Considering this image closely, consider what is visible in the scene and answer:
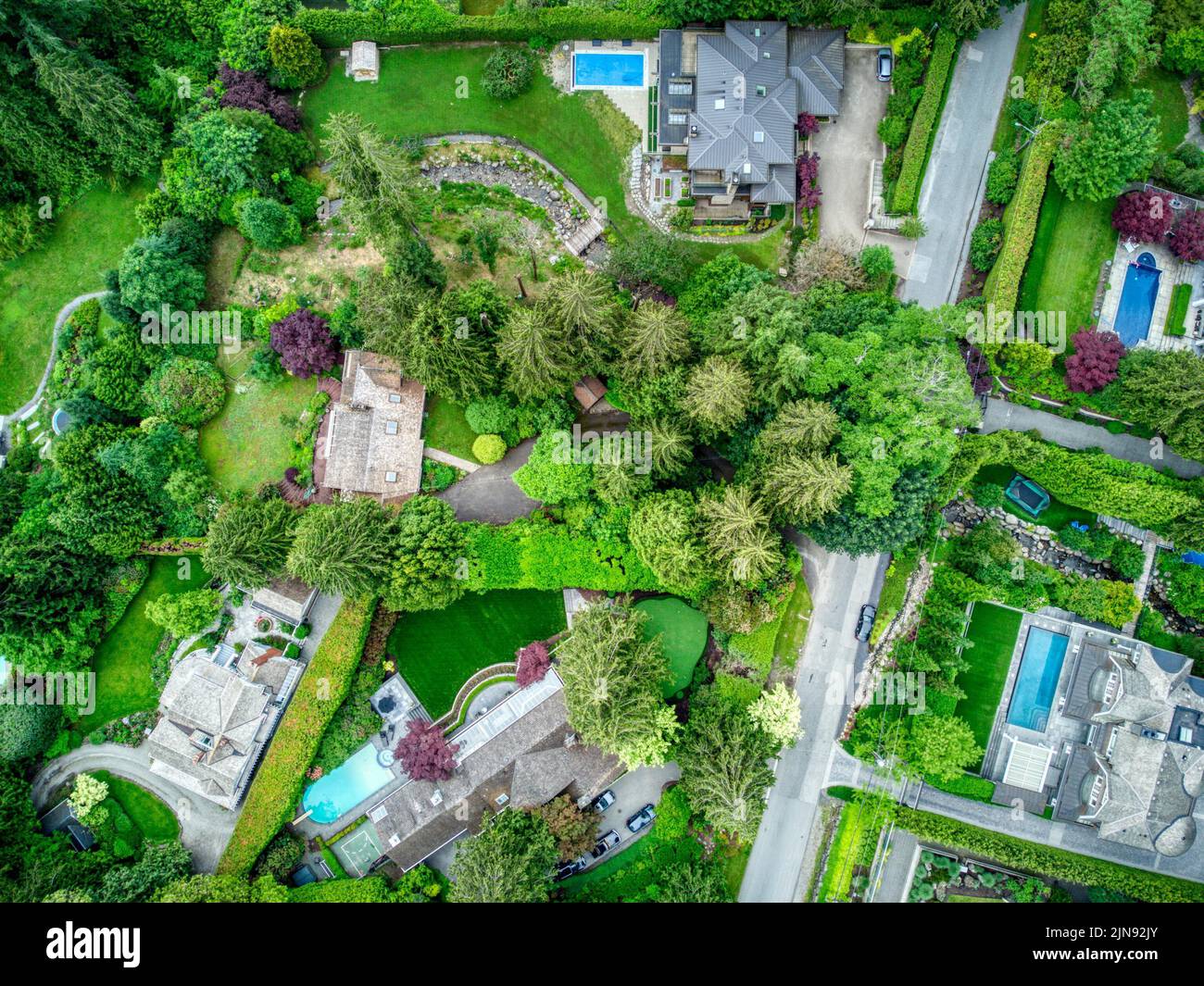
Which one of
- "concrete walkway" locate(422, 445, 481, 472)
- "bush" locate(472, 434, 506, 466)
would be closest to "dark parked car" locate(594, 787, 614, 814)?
"bush" locate(472, 434, 506, 466)

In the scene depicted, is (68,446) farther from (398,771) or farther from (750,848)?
(750,848)

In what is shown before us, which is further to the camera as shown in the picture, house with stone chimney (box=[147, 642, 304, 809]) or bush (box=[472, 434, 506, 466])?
bush (box=[472, 434, 506, 466])

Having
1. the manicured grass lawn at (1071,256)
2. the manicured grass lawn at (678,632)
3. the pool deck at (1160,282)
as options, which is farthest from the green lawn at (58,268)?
the pool deck at (1160,282)

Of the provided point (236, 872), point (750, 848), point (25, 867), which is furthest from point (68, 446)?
point (750, 848)

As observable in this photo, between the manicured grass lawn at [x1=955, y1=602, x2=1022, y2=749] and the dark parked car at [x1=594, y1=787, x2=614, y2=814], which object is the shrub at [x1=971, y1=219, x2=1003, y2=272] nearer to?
the manicured grass lawn at [x1=955, y1=602, x2=1022, y2=749]

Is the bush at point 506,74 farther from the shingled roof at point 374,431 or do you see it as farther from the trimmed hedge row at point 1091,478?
the trimmed hedge row at point 1091,478

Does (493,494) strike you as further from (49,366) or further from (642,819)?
(49,366)
